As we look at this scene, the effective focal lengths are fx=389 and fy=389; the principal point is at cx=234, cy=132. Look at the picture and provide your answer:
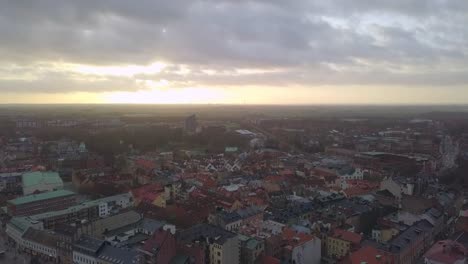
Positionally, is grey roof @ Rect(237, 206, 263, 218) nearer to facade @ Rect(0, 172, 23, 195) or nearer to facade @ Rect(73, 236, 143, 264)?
facade @ Rect(73, 236, 143, 264)

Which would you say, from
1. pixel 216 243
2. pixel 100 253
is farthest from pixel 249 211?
pixel 100 253

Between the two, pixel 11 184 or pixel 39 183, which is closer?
pixel 39 183

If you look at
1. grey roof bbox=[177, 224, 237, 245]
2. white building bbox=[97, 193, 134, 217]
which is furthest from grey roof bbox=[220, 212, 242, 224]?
white building bbox=[97, 193, 134, 217]

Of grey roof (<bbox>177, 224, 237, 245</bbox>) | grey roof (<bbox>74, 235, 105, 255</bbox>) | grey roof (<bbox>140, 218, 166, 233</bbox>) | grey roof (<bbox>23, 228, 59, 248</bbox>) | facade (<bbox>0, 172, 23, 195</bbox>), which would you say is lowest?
facade (<bbox>0, 172, 23, 195</bbox>)

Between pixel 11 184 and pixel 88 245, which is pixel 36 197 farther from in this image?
pixel 88 245

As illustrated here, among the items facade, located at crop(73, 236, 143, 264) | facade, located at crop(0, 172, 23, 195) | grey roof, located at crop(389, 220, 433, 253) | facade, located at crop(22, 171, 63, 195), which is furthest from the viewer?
facade, located at crop(0, 172, 23, 195)

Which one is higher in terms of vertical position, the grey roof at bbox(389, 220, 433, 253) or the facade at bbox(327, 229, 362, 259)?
the grey roof at bbox(389, 220, 433, 253)

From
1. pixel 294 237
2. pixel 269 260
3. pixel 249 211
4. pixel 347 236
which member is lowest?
pixel 269 260

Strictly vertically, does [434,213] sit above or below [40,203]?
above

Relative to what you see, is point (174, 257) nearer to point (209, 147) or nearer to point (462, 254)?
point (462, 254)

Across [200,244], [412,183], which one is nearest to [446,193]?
[412,183]
